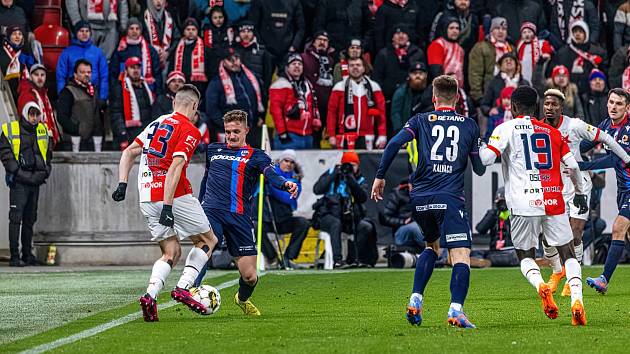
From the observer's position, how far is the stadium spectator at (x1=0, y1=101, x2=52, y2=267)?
22.5 meters

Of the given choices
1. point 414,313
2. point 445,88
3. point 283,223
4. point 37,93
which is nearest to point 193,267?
point 414,313

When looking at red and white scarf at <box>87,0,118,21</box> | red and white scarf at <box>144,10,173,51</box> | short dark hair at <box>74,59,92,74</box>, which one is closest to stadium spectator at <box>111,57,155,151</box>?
short dark hair at <box>74,59,92,74</box>

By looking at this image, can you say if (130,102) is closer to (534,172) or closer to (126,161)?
(126,161)

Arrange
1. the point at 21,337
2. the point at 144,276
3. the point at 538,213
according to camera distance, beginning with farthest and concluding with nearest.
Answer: the point at 144,276 < the point at 538,213 < the point at 21,337

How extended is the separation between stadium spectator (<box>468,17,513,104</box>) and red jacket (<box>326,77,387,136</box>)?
173 centimetres

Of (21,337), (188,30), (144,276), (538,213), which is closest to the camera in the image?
(21,337)

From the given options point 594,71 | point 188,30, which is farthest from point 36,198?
point 594,71

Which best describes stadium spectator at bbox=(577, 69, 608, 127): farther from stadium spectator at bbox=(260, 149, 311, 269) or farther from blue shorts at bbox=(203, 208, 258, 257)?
blue shorts at bbox=(203, 208, 258, 257)

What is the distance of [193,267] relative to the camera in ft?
39.4

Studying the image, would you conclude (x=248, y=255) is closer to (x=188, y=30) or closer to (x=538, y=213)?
→ (x=538, y=213)

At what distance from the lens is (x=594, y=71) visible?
23.9m

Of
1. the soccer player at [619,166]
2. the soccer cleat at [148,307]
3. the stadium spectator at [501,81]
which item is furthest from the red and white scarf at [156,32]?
the soccer cleat at [148,307]

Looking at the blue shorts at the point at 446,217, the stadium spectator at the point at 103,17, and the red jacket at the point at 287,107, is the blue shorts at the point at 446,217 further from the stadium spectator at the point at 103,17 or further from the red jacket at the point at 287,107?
the stadium spectator at the point at 103,17

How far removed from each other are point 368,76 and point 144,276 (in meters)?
6.11
